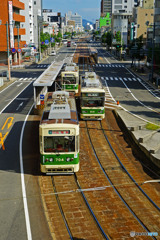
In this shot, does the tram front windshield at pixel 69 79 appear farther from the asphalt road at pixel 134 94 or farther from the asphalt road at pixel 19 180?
the asphalt road at pixel 134 94

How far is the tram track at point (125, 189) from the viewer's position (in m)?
14.6

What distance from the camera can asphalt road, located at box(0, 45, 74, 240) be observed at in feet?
45.4

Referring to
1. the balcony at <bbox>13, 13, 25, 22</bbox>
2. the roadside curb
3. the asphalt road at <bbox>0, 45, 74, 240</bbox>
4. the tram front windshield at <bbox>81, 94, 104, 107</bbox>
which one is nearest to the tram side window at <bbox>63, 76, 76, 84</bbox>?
the asphalt road at <bbox>0, 45, 74, 240</bbox>

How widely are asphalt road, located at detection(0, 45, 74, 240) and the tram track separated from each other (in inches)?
175

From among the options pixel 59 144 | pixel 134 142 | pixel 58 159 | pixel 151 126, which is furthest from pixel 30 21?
pixel 58 159

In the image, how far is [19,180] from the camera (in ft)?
61.6

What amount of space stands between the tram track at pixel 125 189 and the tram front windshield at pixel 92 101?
5.28 metres

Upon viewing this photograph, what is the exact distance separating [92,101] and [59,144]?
13.7 metres

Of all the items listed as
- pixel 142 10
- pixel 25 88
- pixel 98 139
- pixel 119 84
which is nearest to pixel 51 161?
pixel 98 139

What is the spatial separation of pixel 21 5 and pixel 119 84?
60376 millimetres

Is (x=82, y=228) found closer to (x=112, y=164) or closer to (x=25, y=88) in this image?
(x=112, y=164)

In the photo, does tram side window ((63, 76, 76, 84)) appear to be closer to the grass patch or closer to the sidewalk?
the sidewalk

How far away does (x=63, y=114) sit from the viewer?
19188mm

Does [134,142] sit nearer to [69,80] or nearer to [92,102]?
[92,102]
